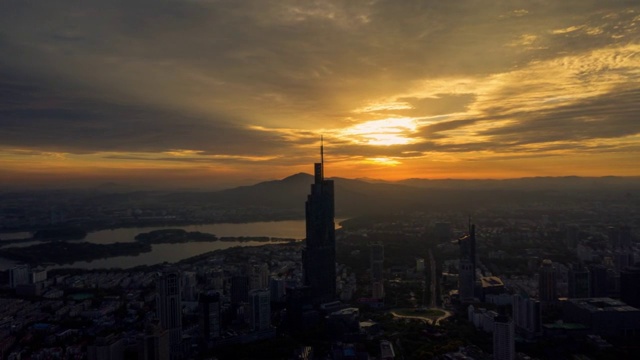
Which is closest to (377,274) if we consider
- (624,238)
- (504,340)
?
(504,340)

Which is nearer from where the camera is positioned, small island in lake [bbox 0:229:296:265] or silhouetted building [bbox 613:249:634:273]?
silhouetted building [bbox 613:249:634:273]

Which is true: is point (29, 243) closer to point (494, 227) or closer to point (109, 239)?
point (109, 239)

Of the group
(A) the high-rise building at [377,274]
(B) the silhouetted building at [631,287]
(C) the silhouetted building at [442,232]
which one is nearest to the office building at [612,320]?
(B) the silhouetted building at [631,287]

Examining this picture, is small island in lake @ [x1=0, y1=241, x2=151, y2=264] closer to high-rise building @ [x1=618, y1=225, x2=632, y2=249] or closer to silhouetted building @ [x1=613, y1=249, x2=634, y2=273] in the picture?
silhouetted building @ [x1=613, y1=249, x2=634, y2=273]

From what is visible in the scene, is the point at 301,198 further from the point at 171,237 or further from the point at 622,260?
the point at 622,260

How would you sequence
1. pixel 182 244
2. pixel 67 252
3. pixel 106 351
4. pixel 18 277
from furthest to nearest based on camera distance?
pixel 182 244, pixel 67 252, pixel 18 277, pixel 106 351

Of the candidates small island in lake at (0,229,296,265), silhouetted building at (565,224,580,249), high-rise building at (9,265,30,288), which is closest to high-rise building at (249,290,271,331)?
high-rise building at (9,265,30,288)
